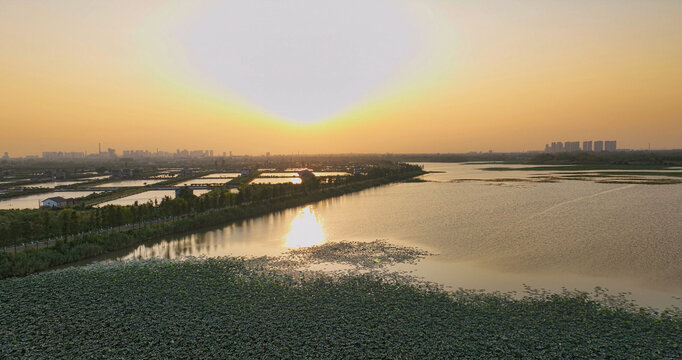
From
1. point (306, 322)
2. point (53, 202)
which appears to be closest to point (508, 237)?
point (306, 322)

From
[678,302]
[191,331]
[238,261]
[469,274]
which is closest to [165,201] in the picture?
[238,261]

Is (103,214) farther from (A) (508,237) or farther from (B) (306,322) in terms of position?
(A) (508,237)

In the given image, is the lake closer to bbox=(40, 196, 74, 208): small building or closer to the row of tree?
the row of tree

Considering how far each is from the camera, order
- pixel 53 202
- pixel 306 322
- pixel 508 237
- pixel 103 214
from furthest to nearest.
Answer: pixel 53 202, pixel 103 214, pixel 508 237, pixel 306 322

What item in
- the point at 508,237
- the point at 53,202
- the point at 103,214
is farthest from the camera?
the point at 53,202

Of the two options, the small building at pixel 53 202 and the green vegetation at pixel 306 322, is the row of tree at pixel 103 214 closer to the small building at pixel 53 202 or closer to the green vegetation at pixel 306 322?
the small building at pixel 53 202

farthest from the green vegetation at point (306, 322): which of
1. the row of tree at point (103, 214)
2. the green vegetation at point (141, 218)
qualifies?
the row of tree at point (103, 214)

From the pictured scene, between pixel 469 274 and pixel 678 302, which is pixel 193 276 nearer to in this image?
pixel 469 274
